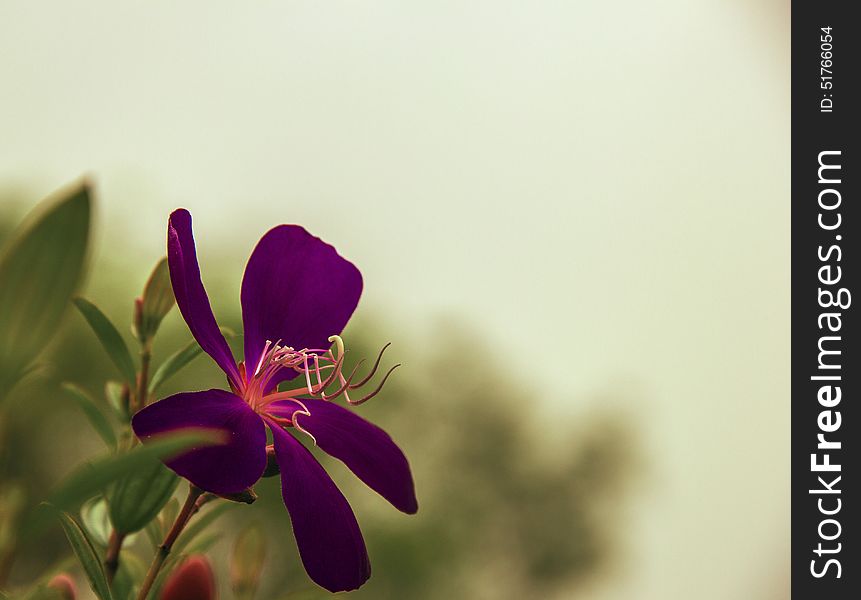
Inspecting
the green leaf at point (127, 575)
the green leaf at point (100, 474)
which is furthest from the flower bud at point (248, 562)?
the green leaf at point (100, 474)

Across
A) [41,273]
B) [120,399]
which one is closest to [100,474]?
[41,273]

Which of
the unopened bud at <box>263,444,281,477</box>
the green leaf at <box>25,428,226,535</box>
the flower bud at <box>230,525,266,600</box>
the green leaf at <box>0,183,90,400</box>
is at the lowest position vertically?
the flower bud at <box>230,525,266,600</box>

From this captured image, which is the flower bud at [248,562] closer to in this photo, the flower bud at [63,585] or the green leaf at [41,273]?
the flower bud at [63,585]

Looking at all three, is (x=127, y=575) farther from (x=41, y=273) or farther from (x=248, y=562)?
(x=41, y=273)

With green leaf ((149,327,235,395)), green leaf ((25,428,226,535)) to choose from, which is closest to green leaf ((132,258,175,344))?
green leaf ((149,327,235,395))

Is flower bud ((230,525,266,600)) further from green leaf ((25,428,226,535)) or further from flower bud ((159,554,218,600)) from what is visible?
green leaf ((25,428,226,535))
